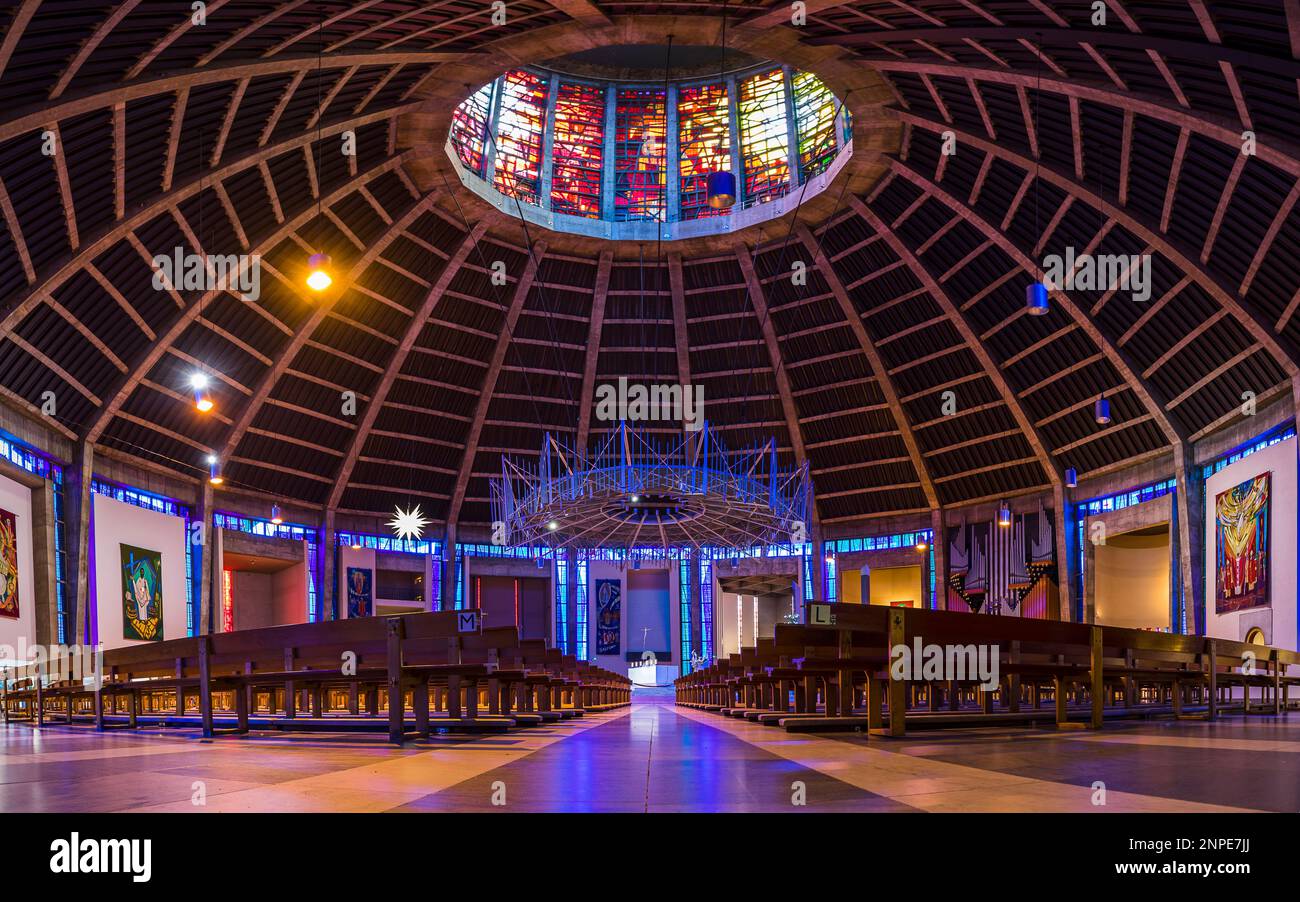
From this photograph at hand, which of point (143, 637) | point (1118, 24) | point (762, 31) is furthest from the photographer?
point (143, 637)

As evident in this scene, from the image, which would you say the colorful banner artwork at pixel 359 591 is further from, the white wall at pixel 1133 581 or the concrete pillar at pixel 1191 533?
the concrete pillar at pixel 1191 533

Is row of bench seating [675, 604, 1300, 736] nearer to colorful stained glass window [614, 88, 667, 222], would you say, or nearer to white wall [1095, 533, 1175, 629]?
white wall [1095, 533, 1175, 629]

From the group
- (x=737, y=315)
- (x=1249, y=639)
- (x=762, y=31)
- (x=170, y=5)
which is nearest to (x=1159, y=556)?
(x=1249, y=639)

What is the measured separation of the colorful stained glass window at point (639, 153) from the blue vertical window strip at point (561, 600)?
13785mm

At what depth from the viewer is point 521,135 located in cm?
3234

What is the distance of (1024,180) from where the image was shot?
25547 mm

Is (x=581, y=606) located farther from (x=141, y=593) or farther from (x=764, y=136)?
(x=764, y=136)

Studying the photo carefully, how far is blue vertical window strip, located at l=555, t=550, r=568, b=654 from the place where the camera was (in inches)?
1624

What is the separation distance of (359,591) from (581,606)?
851 cm

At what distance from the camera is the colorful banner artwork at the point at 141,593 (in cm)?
2825

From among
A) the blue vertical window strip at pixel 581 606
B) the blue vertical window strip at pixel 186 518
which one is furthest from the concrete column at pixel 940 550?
the blue vertical window strip at pixel 186 518

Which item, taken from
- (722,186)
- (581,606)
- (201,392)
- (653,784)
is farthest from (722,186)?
(581,606)
